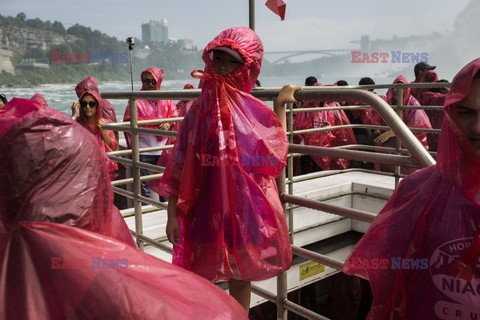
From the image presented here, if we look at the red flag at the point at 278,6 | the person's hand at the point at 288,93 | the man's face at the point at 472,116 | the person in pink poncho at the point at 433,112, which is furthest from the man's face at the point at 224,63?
the person in pink poncho at the point at 433,112

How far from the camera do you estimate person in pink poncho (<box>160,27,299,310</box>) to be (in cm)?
199

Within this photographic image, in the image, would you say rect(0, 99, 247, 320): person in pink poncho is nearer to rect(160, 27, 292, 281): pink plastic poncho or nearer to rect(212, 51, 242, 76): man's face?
rect(160, 27, 292, 281): pink plastic poncho

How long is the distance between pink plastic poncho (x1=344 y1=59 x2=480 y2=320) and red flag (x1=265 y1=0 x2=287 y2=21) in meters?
2.17

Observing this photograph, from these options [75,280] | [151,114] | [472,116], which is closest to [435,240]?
[472,116]

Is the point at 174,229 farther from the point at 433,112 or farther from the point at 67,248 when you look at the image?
the point at 433,112

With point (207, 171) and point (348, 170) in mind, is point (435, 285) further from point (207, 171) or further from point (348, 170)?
point (348, 170)

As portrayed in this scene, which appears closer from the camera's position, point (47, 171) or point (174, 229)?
point (47, 171)

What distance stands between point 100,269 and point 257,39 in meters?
1.50

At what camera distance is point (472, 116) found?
3.72 ft

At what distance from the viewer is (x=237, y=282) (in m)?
2.20

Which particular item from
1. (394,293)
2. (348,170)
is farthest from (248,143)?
(348,170)

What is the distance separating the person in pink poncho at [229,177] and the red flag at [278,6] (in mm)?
1166

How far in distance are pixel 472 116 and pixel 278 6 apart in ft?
7.54

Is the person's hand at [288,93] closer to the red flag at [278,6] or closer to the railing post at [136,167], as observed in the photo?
the railing post at [136,167]
